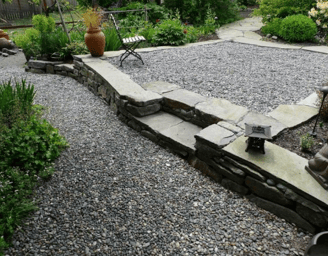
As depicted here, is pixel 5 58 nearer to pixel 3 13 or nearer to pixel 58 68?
pixel 58 68

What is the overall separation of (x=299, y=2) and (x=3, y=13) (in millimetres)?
13465

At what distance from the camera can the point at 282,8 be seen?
267 inches

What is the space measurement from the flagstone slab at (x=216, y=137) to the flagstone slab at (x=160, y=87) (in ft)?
3.88

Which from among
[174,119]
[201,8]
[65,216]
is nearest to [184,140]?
[174,119]

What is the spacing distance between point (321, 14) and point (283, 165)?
19.3ft

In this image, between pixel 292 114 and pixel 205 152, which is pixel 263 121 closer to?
pixel 292 114

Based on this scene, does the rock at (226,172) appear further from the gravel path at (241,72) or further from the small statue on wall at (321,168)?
the gravel path at (241,72)

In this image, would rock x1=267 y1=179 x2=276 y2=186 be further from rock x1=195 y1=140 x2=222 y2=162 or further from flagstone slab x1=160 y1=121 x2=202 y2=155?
flagstone slab x1=160 y1=121 x2=202 y2=155

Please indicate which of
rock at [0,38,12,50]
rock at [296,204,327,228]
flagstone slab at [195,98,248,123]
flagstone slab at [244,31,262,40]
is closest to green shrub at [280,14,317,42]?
flagstone slab at [244,31,262,40]

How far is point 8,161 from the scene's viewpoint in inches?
91.4

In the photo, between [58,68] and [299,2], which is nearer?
[58,68]

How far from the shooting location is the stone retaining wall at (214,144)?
187 cm

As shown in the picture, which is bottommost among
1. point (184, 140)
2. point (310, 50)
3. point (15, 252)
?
point (15, 252)

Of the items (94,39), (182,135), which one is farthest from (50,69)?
(182,135)
